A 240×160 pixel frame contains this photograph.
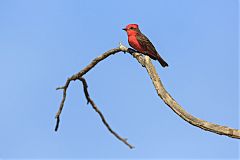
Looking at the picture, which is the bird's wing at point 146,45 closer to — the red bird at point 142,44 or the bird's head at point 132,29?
the red bird at point 142,44

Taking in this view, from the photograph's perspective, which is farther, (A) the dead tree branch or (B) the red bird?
(B) the red bird

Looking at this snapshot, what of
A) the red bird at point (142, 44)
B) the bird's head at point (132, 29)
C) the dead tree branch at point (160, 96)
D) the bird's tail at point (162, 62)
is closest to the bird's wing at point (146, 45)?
the red bird at point (142, 44)

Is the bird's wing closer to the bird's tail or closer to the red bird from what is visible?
the red bird

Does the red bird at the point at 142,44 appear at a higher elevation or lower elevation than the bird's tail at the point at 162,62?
higher

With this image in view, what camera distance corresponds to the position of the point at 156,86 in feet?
24.1

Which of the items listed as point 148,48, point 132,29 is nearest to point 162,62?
point 148,48

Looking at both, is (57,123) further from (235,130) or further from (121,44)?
(235,130)

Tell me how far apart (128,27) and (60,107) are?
10.3 ft

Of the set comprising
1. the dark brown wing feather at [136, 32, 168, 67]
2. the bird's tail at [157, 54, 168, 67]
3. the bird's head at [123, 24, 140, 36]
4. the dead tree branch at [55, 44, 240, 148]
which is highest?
the bird's head at [123, 24, 140, 36]

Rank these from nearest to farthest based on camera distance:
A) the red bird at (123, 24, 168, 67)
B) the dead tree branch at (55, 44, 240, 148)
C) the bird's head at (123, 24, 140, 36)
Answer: the dead tree branch at (55, 44, 240, 148) → the red bird at (123, 24, 168, 67) → the bird's head at (123, 24, 140, 36)

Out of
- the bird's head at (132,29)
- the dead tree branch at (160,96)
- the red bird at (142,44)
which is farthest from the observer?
the bird's head at (132,29)

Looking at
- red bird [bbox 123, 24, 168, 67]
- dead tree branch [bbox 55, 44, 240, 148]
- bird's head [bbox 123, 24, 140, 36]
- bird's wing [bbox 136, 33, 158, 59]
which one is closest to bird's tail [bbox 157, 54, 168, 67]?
red bird [bbox 123, 24, 168, 67]

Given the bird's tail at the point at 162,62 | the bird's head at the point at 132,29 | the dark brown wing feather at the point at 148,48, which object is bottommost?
the bird's tail at the point at 162,62

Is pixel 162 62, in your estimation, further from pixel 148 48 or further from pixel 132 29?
pixel 132 29
